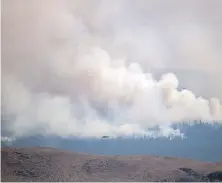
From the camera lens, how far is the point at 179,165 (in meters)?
3.14

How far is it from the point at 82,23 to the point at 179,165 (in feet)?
4.81

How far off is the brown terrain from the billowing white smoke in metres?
0.19

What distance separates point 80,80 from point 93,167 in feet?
2.45

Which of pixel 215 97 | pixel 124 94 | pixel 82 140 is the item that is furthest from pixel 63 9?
pixel 215 97

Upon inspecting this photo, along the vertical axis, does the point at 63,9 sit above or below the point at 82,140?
above

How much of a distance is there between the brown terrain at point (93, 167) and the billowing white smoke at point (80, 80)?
192mm

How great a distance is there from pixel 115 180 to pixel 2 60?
1.40 m

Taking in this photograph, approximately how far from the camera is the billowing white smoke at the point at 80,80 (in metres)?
3.17

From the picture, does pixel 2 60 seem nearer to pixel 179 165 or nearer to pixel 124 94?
pixel 124 94

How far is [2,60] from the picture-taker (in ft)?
10.5

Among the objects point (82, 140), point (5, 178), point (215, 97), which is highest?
point (215, 97)

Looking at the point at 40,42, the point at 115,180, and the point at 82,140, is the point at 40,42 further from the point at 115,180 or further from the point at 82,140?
the point at 115,180

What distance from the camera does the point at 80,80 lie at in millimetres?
3217

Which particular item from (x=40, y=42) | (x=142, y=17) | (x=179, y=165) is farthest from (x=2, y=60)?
(x=179, y=165)
